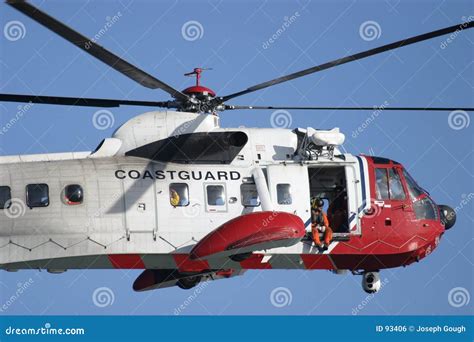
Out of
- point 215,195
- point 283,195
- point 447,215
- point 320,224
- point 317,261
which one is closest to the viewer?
point 215,195

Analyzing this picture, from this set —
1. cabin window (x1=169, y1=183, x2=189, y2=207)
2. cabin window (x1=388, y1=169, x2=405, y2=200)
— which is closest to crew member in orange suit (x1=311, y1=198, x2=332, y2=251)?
cabin window (x1=388, y1=169, x2=405, y2=200)

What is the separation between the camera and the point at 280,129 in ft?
63.4

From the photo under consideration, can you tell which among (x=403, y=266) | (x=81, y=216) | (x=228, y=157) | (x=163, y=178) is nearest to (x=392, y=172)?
(x=403, y=266)

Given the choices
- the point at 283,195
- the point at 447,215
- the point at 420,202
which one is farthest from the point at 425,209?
the point at 283,195

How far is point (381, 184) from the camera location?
19516 millimetres

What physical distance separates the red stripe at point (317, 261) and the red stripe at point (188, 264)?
195cm

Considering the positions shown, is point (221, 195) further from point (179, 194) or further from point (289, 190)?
point (289, 190)

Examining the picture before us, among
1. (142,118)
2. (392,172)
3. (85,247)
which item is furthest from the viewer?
(392,172)

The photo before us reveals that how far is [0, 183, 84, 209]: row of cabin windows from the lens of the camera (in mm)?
17250

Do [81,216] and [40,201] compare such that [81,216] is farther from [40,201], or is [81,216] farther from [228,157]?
[228,157]

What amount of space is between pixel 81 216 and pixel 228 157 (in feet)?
10.4

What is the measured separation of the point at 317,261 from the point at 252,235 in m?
2.41

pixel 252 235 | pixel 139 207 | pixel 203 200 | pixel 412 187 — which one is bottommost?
pixel 139 207

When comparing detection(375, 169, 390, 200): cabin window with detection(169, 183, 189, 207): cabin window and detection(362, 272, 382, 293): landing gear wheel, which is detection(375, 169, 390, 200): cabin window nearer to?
detection(362, 272, 382, 293): landing gear wheel
